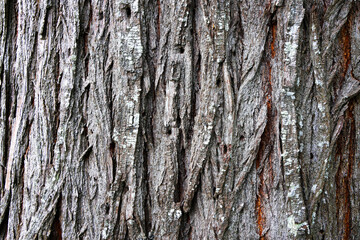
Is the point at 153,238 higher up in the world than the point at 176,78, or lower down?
lower down

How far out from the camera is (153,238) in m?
1.40

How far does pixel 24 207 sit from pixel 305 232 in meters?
1.39

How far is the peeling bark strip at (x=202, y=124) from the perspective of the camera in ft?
4.49

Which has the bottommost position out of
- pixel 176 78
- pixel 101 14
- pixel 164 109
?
pixel 164 109

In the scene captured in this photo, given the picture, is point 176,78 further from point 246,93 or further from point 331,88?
point 331,88

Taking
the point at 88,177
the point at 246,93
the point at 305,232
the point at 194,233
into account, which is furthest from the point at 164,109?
the point at 305,232

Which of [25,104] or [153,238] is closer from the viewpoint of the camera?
[153,238]

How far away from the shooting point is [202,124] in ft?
4.52

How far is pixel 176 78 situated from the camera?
1.40 meters

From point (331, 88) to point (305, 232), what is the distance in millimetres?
700

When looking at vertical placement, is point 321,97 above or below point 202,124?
above

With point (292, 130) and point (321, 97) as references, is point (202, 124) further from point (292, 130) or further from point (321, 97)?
point (321, 97)

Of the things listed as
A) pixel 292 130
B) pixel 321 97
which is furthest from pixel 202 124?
pixel 321 97

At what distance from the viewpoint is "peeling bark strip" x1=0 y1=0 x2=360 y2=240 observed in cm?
137
